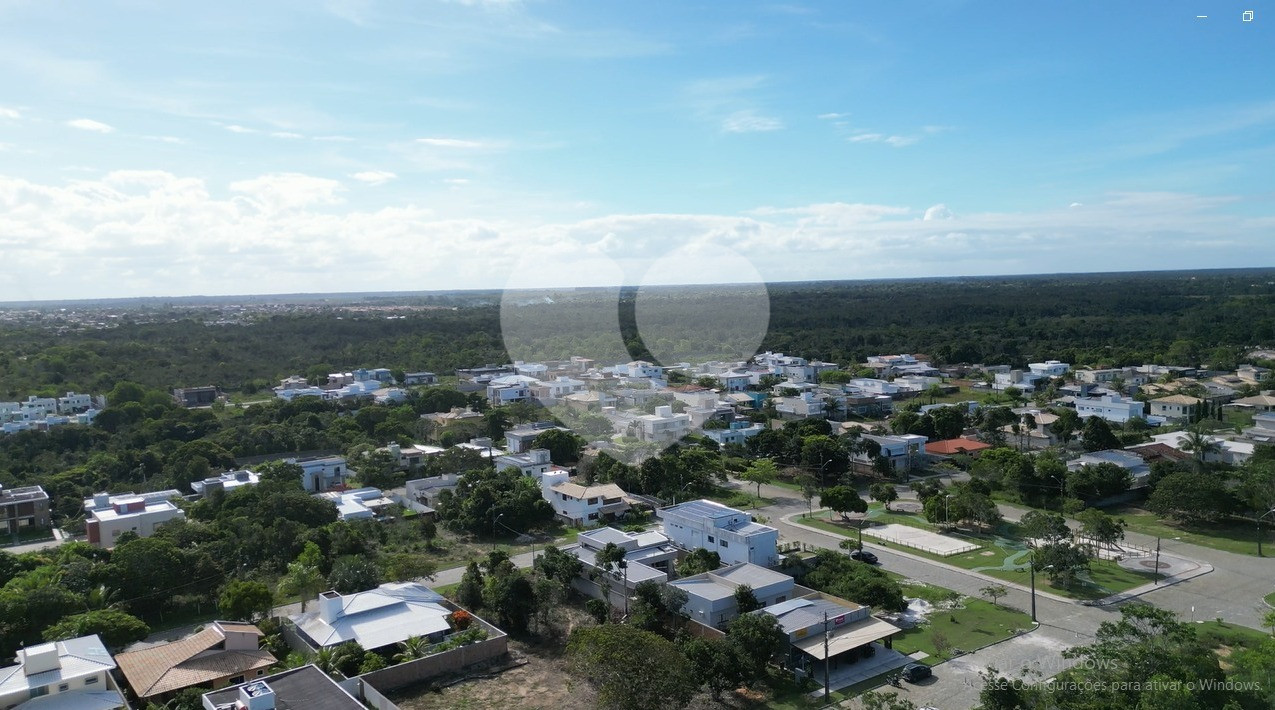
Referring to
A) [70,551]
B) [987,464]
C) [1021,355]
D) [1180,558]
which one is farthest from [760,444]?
[1021,355]

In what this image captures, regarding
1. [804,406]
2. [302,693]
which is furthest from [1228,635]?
[804,406]

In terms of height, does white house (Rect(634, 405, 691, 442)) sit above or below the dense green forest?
below

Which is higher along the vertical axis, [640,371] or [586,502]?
[640,371]

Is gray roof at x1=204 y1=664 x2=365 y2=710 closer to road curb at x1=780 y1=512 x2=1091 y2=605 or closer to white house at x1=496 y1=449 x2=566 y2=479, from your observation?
road curb at x1=780 y1=512 x2=1091 y2=605

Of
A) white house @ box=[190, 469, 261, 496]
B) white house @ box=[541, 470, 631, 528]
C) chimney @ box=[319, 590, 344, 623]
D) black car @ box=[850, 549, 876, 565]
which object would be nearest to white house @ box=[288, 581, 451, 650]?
chimney @ box=[319, 590, 344, 623]

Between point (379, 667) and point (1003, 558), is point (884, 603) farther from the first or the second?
point (379, 667)

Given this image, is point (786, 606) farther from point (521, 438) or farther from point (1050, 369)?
point (1050, 369)
